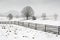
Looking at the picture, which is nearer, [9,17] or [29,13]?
[29,13]

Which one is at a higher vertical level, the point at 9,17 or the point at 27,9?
the point at 27,9

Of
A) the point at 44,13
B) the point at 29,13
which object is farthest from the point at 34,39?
Result: the point at 44,13

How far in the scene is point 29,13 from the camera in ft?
191

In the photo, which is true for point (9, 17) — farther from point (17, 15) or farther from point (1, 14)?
point (1, 14)

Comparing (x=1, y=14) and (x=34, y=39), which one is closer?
(x=34, y=39)

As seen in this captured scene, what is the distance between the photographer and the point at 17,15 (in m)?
91.8

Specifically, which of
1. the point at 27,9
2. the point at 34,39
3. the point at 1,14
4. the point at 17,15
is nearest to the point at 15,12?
the point at 17,15

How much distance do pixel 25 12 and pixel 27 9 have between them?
2.24 meters

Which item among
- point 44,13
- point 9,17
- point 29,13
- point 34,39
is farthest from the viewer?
point 44,13

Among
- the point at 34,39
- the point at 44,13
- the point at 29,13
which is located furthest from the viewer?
the point at 44,13

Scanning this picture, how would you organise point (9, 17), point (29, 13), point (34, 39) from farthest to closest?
point (9, 17)
point (29, 13)
point (34, 39)

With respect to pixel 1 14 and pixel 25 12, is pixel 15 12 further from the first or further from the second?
pixel 25 12

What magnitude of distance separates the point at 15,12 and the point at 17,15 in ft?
11.3

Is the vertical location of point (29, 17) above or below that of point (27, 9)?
below
